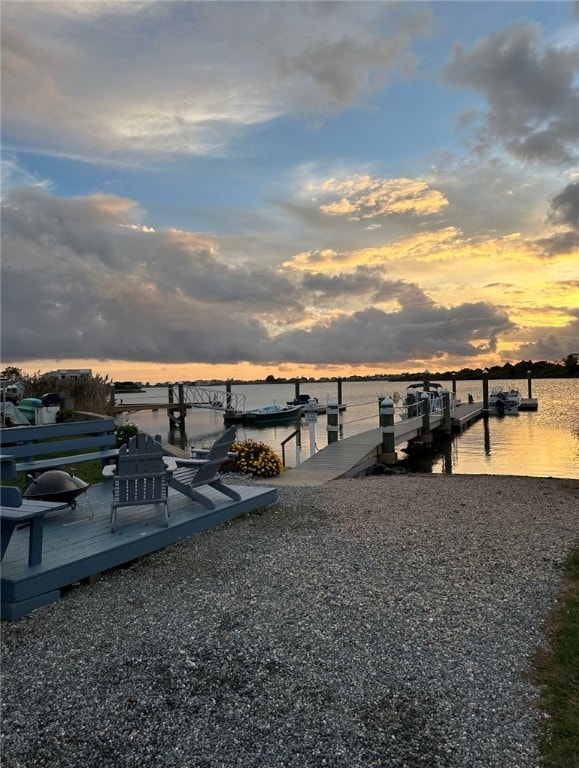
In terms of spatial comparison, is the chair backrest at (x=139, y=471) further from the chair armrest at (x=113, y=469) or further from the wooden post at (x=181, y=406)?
the wooden post at (x=181, y=406)

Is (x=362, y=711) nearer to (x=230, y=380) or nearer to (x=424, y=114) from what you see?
(x=424, y=114)

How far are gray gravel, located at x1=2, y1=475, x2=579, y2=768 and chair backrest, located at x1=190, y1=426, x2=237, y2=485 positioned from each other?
29.7 inches

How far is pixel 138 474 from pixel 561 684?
4.04 m

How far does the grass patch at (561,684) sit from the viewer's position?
2.69 metres

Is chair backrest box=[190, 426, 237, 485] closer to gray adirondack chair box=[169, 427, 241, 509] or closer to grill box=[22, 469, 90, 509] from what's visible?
gray adirondack chair box=[169, 427, 241, 509]

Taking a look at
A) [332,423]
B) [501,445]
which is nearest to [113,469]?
[332,423]

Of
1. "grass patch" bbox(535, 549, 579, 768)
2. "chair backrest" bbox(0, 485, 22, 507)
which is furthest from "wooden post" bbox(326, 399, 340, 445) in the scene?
"chair backrest" bbox(0, 485, 22, 507)

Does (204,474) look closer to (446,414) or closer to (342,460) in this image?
(342,460)

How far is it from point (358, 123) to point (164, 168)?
4.82 m

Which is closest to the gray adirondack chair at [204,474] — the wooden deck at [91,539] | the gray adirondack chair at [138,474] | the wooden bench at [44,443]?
the wooden deck at [91,539]

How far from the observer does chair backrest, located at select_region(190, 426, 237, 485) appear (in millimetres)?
6543

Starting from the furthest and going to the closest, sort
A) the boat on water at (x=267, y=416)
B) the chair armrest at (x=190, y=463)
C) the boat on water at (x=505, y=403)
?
the boat on water at (x=505, y=403)
the boat on water at (x=267, y=416)
the chair armrest at (x=190, y=463)

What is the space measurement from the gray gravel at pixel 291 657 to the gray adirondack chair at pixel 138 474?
23.7 inches

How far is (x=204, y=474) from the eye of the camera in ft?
21.9
